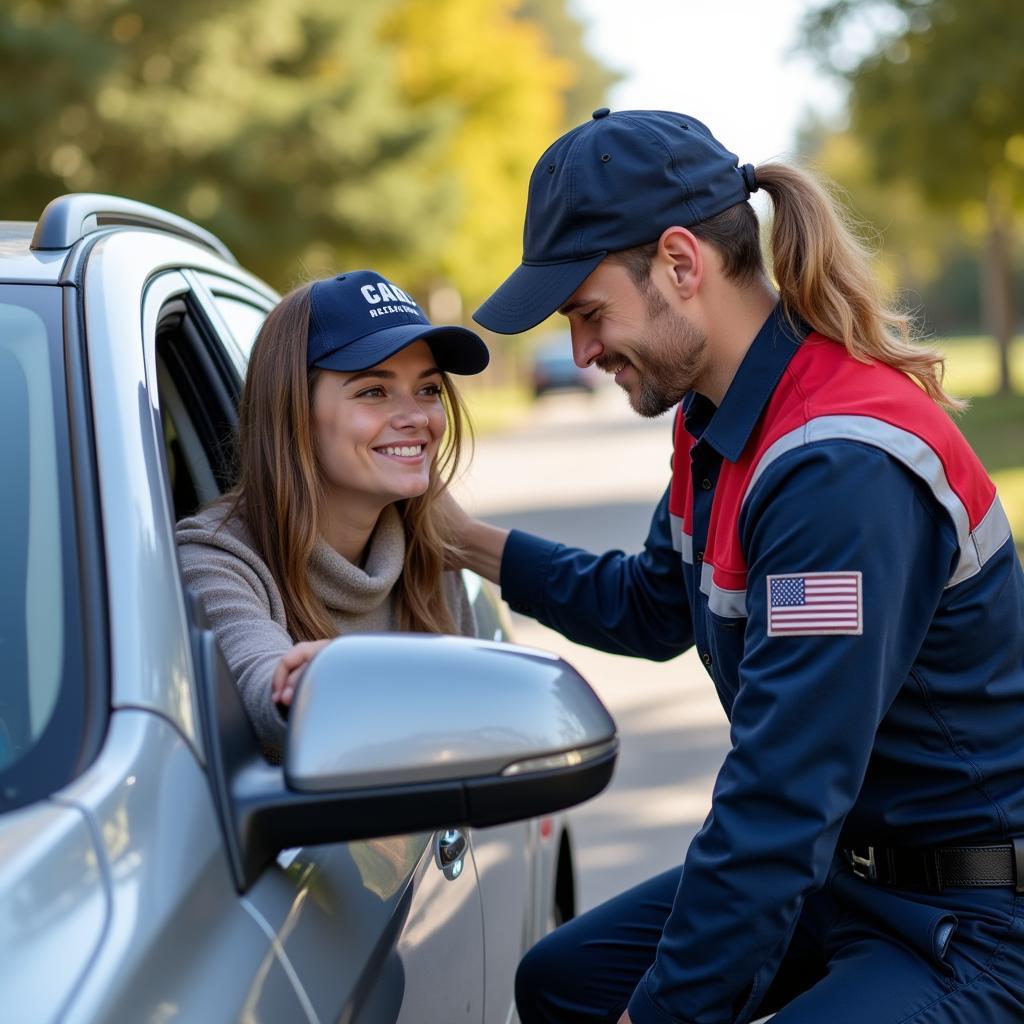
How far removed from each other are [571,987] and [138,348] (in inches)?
50.9

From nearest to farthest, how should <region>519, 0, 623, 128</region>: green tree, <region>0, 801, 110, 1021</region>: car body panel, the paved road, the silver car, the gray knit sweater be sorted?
<region>0, 801, 110, 1021</region>: car body panel < the silver car < the gray knit sweater < the paved road < <region>519, 0, 623, 128</region>: green tree

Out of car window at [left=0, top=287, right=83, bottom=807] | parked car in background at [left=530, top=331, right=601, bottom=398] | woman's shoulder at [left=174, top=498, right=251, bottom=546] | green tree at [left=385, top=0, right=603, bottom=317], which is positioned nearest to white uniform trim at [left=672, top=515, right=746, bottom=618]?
woman's shoulder at [left=174, top=498, right=251, bottom=546]

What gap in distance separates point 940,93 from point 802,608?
20.0 metres

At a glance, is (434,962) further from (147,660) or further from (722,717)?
(722,717)

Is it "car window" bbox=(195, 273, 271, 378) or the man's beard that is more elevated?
"car window" bbox=(195, 273, 271, 378)

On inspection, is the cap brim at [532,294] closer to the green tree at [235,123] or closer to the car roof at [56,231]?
the car roof at [56,231]

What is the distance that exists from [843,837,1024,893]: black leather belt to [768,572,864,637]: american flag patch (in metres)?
0.41

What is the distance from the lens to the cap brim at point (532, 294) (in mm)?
2234

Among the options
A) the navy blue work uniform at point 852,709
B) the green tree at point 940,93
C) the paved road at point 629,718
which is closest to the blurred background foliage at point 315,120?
the green tree at point 940,93

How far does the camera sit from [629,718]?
265 inches

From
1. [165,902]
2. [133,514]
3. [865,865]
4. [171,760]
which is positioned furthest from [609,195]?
[165,902]

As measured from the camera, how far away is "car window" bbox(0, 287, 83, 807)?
57.7 inches

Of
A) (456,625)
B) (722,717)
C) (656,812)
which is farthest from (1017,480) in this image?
(456,625)

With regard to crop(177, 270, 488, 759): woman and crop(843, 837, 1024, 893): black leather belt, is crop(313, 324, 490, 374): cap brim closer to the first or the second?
crop(177, 270, 488, 759): woman
